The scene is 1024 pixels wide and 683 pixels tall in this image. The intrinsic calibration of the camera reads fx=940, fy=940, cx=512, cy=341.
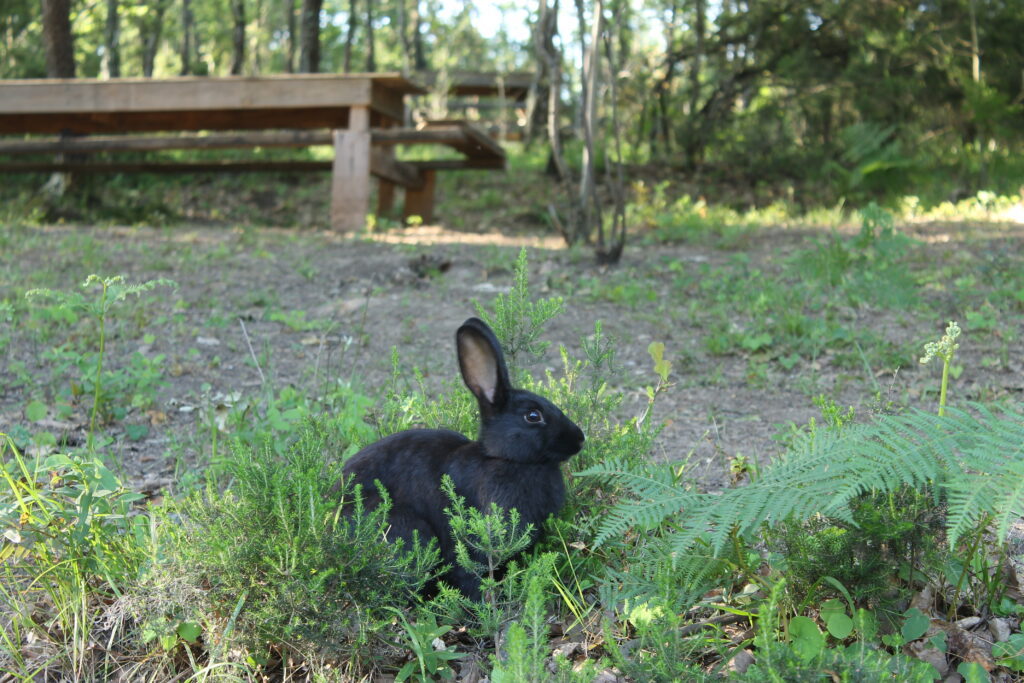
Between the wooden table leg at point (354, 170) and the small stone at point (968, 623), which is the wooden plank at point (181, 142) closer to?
the wooden table leg at point (354, 170)

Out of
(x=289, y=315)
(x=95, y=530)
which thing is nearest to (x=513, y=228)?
(x=289, y=315)

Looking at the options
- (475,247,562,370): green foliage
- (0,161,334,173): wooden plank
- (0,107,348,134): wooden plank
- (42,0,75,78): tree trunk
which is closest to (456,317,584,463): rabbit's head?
(475,247,562,370): green foliage

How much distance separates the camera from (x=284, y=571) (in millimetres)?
2195

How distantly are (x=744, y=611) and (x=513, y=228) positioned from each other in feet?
28.3

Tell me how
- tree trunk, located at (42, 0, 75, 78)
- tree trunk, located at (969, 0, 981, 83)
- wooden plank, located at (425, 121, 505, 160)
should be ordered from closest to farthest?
1. wooden plank, located at (425, 121, 505, 160)
2. tree trunk, located at (969, 0, 981, 83)
3. tree trunk, located at (42, 0, 75, 78)

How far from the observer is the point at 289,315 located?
5.91 meters

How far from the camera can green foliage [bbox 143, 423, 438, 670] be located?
2.24 meters

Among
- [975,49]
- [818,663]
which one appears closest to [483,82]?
[975,49]

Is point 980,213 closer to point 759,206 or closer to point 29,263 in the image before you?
point 759,206

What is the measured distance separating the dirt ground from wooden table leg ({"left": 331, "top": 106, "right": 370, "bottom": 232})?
0.74 metres

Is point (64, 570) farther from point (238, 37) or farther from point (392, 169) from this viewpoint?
point (238, 37)

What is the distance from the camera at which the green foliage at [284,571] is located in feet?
7.34

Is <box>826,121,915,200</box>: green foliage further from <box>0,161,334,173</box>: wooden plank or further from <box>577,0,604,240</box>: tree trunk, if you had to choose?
<box>0,161,334,173</box>: wooden plank

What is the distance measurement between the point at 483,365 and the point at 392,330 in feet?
10.3
